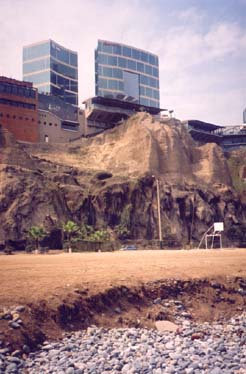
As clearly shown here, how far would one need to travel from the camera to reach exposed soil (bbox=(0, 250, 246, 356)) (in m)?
18.2

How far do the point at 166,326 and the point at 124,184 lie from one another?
67.7m

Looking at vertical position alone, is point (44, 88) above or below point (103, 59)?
below

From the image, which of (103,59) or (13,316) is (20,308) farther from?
(103,59)

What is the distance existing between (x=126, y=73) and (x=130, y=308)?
138340 mm

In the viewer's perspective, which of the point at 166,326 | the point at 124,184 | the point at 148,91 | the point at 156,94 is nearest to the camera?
the point at 166,326

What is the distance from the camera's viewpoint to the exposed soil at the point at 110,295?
18.2 meters

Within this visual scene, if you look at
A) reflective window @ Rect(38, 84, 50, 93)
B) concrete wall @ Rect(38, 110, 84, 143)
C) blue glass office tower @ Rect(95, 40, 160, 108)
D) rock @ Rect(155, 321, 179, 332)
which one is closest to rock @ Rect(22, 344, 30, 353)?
rock @ Rect(155, 321, 179, 332)

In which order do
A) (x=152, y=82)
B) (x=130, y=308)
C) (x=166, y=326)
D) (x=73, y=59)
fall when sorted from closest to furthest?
1. (x=166, y=326)
2. (x=130, y=308)
3. (x=73, y=59)
4. (x=152, y=82)

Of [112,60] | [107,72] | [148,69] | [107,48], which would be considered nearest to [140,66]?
[148,69]

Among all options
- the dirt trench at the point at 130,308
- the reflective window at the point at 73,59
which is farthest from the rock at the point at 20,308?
the reflective window at the point at 73,59

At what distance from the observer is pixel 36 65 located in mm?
139125

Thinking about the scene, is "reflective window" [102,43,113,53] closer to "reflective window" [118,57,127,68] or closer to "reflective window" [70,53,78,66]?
"reflective window" [118,57,127,68]

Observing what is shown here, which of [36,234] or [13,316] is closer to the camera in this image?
[13,316]

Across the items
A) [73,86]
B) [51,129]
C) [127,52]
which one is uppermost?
[127,52]
